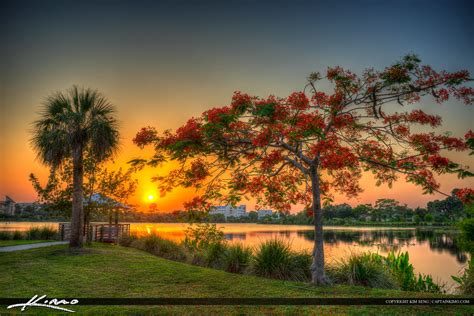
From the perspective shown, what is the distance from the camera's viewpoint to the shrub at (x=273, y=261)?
1006 cm

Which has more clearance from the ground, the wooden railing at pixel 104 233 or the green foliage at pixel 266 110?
the green foliage at pixel 266 110

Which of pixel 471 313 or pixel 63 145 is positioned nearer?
pixel 471 313

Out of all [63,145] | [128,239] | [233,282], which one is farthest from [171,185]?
[128,239]

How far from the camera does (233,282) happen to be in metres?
8.63

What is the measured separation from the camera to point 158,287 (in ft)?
25.9

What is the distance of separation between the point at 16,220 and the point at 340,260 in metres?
90.7

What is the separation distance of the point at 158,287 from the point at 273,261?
3.82m

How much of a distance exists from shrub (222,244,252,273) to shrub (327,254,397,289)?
2755mm

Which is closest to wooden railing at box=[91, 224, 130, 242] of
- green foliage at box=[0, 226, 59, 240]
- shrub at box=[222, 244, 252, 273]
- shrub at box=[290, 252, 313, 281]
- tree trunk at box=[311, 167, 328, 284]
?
green foliage at box=[0, 226, 59, 240]

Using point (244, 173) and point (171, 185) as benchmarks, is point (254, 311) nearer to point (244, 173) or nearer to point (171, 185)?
point (244, 173)

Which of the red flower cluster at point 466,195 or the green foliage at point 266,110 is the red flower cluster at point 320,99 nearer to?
the green foliage at point 266,110

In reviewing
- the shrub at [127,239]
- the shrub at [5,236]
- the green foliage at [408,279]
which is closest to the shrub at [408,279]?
the green foliage at [408,279]

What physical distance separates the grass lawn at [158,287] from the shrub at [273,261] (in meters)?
1.13

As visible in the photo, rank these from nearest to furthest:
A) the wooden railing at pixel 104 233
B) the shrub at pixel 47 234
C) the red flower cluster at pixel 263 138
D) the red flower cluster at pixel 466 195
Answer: the red flower cluster at pixel 466 195, the red flower cluster at pixel 263 138, the wooden railing at pixel 104 233, the shrub at pixel 47 234
